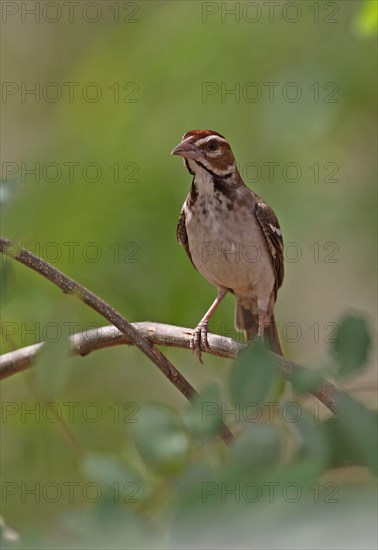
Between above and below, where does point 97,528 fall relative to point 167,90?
below

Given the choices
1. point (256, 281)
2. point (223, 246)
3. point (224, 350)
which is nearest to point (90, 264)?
point (224, 350)

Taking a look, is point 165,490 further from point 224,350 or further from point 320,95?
point 320,95

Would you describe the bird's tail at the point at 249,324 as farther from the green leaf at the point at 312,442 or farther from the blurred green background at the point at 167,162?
the green leaf at the point at 312,442

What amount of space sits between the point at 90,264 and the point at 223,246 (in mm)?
1237

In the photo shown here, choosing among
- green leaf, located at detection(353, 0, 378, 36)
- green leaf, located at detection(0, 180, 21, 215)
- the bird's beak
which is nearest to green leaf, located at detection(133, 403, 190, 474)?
green leaf, located at detection(0, 180, 21, 215)

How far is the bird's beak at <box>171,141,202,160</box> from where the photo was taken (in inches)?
168

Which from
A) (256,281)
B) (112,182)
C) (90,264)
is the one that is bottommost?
(256,281)

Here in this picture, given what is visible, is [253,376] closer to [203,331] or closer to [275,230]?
[203,331]

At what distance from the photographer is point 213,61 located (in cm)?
436

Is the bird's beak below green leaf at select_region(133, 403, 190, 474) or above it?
above

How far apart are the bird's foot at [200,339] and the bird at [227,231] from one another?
8.3 inches

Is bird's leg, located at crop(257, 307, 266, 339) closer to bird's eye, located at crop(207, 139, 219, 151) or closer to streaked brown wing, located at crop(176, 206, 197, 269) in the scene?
streaked brown wing, located at crop(176, 206, 197, 269)

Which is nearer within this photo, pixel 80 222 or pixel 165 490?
pixel 165 490

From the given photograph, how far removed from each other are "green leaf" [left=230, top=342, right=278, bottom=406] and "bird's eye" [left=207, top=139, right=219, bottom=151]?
3.24 m
